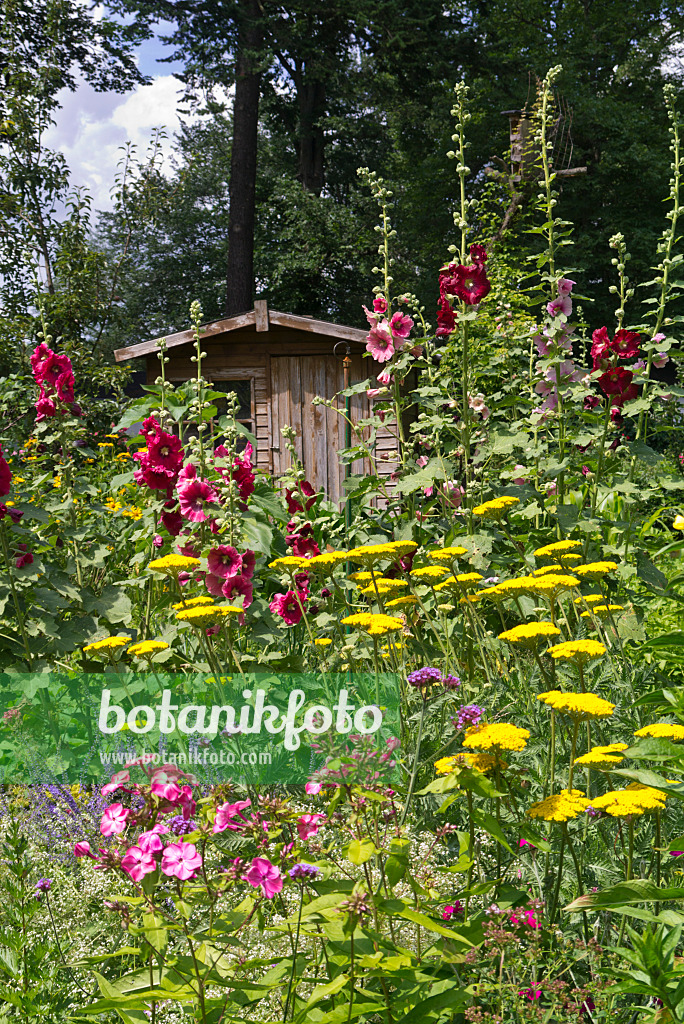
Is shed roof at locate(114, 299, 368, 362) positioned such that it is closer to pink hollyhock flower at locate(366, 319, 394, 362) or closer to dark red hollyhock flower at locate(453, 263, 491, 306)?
pink hollyhock flower at locate(366, 319, 394, 362)

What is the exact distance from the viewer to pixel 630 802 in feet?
4.34

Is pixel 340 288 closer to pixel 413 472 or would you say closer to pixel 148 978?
pixel 413 472

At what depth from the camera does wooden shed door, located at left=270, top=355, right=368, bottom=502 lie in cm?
1106

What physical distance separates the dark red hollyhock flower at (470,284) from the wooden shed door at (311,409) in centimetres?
772

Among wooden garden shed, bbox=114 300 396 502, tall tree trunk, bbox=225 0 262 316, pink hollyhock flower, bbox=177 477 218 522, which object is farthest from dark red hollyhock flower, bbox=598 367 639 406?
tall tree trunk, bbox=225 0 262 316

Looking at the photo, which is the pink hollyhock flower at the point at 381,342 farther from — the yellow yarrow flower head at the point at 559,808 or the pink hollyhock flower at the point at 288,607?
the yellow yarrow flower head at the point at 559,808

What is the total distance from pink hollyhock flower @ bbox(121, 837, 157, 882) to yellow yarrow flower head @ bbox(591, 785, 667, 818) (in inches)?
27.3

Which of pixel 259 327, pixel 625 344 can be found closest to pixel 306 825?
pixel 625 344

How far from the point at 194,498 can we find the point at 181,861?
189 centimetres

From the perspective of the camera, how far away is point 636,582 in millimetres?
4395

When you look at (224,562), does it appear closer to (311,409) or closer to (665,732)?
(665,732)

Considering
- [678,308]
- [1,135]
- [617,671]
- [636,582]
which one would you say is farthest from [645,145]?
[617,671]

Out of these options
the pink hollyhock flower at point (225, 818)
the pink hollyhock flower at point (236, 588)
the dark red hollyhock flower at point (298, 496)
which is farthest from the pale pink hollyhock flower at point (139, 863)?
the dark red hollyhock flower at point (298, 496)

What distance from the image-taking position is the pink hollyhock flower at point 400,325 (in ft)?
10.9
